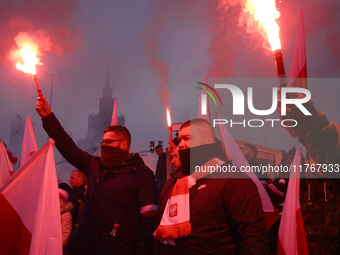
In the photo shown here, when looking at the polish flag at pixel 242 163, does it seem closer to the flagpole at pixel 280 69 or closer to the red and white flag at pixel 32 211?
the flagpole at pixel 280 69

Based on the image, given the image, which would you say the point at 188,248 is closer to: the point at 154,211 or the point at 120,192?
the point at 154,211

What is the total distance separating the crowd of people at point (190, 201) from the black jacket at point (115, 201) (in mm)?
10

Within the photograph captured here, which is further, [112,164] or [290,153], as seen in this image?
[290,153]

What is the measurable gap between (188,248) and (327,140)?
1591 mm

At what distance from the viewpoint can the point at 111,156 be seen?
3559 millimetres

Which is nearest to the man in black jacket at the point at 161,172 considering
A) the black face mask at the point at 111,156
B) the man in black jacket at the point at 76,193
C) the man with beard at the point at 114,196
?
the man in black jacket at the point at 76,193

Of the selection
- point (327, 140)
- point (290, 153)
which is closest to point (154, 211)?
point (327, 140)

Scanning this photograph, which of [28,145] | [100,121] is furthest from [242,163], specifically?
[100,121]

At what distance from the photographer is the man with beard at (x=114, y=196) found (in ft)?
9.95

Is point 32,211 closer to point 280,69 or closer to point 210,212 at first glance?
point 210,212

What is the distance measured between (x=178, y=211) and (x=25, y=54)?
3.23m

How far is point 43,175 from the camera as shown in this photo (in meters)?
3.13

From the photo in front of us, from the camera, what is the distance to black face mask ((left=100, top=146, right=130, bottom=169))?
3525 mm

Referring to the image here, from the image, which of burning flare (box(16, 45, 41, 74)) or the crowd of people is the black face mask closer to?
the crowd of people
